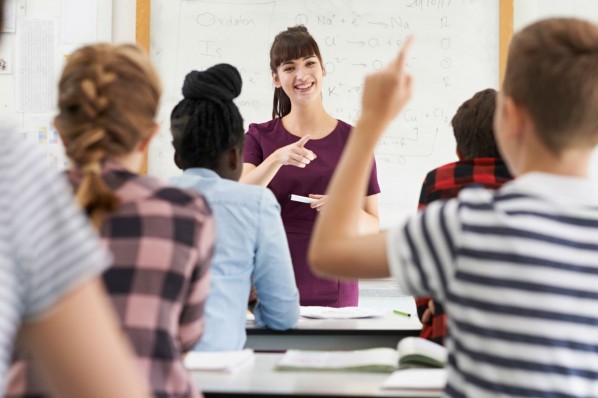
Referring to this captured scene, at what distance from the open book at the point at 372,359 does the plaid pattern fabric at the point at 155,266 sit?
52 centimetres

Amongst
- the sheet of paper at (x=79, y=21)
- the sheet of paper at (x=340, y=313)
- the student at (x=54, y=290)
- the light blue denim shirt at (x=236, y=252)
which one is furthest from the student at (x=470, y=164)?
the sheet of paper at (x=79, y=21)

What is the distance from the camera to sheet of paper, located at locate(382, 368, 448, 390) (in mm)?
1527

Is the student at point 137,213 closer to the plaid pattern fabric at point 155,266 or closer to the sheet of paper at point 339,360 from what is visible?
the plaid pattern fabric at point 155,266

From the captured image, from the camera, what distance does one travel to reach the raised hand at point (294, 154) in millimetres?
2871

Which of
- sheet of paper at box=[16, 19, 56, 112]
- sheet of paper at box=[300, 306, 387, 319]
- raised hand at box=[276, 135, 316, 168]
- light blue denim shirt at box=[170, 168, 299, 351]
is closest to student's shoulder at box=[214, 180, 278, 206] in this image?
light blue denim shirt at box=[170, 168, 299, 351]

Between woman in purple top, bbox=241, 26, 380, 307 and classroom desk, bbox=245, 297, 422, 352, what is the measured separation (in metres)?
0.59

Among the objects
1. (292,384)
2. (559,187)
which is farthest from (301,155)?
(559,187)

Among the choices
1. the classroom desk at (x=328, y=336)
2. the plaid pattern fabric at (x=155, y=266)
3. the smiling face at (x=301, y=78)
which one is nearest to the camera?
the plaid pattern fabric at (x=155, y=266)

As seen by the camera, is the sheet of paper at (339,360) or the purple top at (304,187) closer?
the sheet of paper at (339,360)

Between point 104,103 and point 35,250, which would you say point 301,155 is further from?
point 35,250

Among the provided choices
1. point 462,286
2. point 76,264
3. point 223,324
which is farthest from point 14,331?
point 223,324

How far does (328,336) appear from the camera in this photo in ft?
7.91

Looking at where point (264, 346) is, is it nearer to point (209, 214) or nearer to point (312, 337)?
point (312, 337)

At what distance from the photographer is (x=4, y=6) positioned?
1.88 feet
